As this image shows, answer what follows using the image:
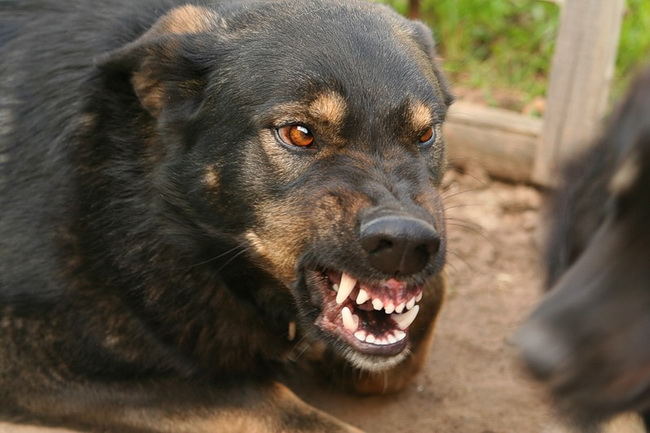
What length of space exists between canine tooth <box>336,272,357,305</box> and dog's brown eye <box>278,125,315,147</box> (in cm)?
50

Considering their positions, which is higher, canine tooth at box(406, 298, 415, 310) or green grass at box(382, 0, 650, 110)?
canine tooth at box(406, 298, 415, 310)

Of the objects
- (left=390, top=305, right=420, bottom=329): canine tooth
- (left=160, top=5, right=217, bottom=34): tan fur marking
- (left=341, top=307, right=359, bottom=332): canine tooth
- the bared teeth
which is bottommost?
the bared teeth

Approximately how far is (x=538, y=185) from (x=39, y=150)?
3480mm

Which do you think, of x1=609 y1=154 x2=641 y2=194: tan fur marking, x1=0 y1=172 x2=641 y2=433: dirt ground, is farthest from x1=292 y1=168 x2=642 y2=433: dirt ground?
x1=609 y1=154 x2=641 y2=194: tan fur marking

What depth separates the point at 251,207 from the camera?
3932 mm

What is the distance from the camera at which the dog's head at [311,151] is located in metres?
3.73

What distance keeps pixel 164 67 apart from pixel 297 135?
0.59 metres

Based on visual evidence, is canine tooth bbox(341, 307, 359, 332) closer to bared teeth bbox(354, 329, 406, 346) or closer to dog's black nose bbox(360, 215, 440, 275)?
bared teeth bbox(354, 329, 406, 346)

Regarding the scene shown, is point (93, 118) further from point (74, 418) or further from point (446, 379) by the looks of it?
point (446, 379)

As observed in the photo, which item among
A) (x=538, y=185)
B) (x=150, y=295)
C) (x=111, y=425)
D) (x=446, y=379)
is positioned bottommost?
(x=538, y=185)

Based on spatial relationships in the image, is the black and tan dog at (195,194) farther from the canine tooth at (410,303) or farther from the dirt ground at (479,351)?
the dirt ground at (479,351)

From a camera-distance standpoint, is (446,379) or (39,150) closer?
(39,150)

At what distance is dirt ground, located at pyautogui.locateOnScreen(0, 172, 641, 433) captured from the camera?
4.66 metres

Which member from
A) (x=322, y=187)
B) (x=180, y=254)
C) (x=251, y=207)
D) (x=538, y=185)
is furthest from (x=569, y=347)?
(x=538, y=185)
